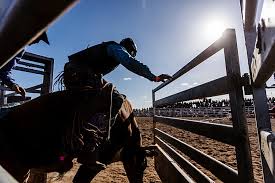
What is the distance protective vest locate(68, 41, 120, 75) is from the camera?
2.97m

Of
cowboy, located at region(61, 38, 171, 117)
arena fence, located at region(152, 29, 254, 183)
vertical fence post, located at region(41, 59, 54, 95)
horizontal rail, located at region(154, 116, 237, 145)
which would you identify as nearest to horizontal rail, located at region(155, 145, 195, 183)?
arena fence, located at region(152, 29, 254, 183)

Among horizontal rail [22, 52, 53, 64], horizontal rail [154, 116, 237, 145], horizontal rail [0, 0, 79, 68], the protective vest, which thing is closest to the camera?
horizontal rail [0, 0, 79, 68]

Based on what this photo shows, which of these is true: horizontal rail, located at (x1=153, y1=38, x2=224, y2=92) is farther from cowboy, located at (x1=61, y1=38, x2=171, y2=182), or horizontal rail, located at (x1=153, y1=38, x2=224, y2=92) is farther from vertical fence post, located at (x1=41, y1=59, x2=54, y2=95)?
vertical fence post, located at (x1=41, y1=59, x2=54, y2=95)

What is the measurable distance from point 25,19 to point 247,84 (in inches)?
58.2

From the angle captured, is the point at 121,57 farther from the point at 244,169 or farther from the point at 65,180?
the point at 65,180

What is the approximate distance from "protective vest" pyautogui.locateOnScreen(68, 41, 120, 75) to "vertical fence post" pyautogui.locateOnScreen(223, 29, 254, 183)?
1.60 metres

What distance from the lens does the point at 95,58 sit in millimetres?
2992

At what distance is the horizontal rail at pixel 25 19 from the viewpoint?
26 centimetres

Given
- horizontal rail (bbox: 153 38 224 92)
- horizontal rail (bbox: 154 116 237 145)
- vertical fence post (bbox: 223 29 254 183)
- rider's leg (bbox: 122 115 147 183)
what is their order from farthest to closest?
rider's leg (bbox: 122 115 147 183), horizontal rail (bbox: 153 38 224 92), horizontal rail (bbox: 154 116 237 145), vertical fence post (bbox: 223 29 254 183)

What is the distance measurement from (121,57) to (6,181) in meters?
2.57

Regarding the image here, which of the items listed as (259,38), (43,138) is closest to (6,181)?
(259,38)

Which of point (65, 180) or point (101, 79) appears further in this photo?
point (65, 180)

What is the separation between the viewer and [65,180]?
4.29 metres

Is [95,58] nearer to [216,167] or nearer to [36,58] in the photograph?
[36,58]
